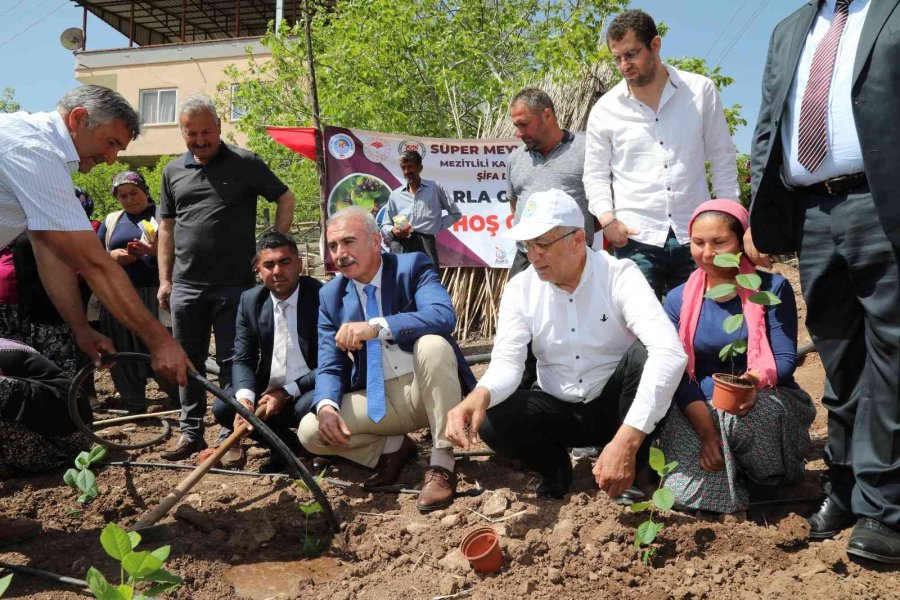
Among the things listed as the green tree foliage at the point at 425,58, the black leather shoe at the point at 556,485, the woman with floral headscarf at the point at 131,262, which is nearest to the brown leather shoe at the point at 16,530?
the black leather shoe at the point at 556,485

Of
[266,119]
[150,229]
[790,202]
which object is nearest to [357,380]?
[790,202]

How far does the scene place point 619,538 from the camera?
253 cm

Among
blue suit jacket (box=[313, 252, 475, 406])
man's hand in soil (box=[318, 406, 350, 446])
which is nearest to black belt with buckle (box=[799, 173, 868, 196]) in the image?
blue suit jacket (box=[313, 252, 475, 406])

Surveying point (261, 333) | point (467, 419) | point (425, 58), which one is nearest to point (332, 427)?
point (467, 419)

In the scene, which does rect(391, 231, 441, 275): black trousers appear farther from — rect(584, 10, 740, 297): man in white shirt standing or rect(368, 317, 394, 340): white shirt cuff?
rect(368, 317, 394, 340): white shirt cuff

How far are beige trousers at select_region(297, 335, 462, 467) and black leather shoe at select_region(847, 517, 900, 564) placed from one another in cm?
148

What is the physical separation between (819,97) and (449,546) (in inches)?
77.2

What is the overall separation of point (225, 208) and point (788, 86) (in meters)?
3.02

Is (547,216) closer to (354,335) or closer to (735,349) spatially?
(735,349)

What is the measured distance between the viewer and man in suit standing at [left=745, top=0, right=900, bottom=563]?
214cm

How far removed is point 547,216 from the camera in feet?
8.84

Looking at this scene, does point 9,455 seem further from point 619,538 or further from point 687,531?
point 687,531

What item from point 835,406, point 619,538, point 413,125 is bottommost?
point 619,538

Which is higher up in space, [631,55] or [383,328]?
[631,55]
